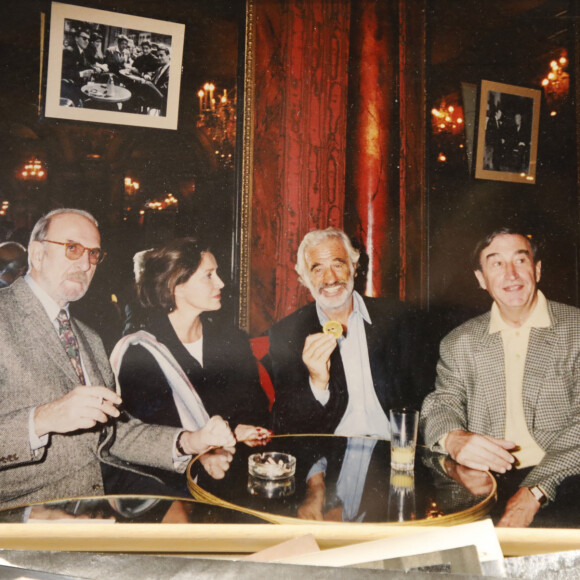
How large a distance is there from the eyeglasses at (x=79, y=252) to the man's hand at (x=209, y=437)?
2.34 feet

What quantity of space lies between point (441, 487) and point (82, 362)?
1270 millimetres

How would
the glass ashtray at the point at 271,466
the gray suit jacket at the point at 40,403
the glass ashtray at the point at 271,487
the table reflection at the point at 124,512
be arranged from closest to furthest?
the table reflection at the point at 124,512 < the glass ashtray at the point at 271,487 < the glass ashtray at the point at 271,466 < the gray suit jacket at the point at 40,403

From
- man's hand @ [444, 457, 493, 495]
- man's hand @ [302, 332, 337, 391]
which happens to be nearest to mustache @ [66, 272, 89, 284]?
man's hand @ [302, 332, 337, 391]

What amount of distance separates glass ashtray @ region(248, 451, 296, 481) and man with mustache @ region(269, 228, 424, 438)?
407 mm

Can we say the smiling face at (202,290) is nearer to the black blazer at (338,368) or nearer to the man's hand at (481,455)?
the black blazer at (338,368)

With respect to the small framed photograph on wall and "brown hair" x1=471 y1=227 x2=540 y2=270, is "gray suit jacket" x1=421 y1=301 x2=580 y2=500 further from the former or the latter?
the small framed photograph on wall

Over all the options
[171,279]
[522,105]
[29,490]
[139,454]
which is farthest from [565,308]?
[29,490]

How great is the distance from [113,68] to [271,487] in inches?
62.2

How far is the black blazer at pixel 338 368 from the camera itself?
2250mm

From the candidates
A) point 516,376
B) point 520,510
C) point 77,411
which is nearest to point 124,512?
point 77,411

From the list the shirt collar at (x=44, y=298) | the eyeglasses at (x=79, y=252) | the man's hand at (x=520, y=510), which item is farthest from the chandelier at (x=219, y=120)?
the man's hand at (x=520, y=510)

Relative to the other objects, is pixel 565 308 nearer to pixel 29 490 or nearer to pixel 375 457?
pixel 375 457

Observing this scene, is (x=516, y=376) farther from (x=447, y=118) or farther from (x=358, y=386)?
(x=447, y=118)

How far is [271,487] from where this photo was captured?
1.64m
